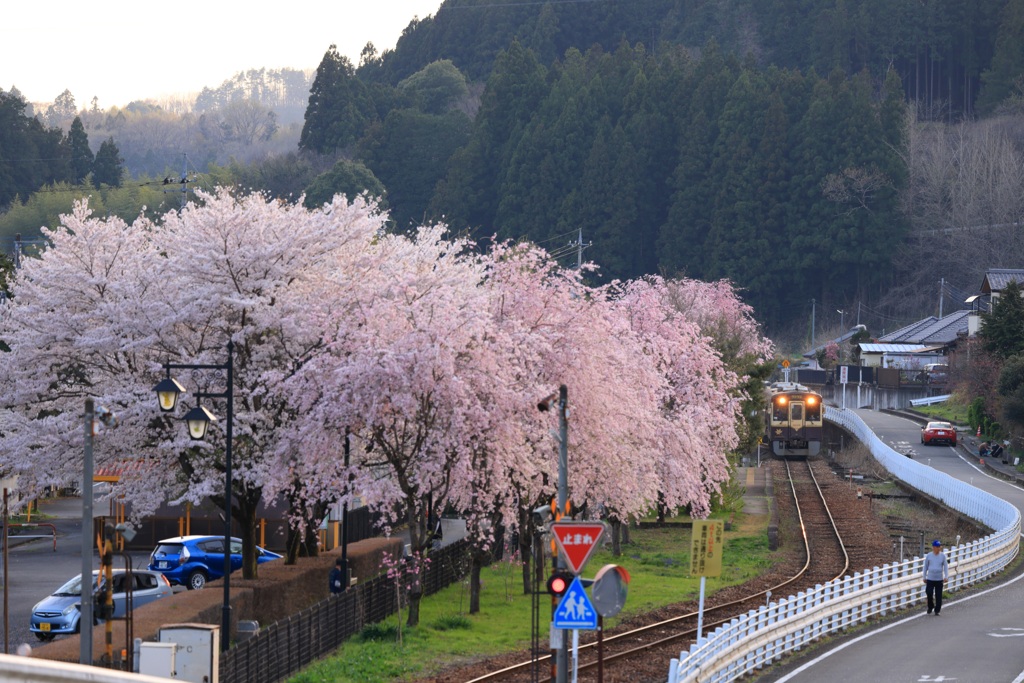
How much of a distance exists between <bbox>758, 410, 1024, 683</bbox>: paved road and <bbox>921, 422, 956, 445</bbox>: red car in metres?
34.2

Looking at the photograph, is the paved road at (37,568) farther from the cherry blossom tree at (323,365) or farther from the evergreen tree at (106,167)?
the evergreen tree at (106,167)

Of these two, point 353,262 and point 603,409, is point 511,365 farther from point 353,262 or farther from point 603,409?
point 353,262

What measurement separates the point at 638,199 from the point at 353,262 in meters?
98.2

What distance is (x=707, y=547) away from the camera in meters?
19.2

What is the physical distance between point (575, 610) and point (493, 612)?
1353cm

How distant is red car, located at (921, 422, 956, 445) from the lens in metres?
65.2

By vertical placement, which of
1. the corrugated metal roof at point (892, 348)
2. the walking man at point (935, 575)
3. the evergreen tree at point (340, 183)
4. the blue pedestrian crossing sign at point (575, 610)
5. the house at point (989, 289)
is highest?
the evergreen tree at point (340, 183)

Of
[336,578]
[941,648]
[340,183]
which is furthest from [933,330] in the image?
[941,648]

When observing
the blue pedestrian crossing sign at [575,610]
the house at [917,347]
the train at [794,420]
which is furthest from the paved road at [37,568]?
the house at [917,347]

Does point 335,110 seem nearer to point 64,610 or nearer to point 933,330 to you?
point 933,330

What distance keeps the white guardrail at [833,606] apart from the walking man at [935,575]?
941 mm

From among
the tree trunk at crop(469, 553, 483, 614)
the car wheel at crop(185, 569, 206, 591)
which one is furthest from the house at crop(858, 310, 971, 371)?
the car wheel at crop(185, 569, 206, 591)

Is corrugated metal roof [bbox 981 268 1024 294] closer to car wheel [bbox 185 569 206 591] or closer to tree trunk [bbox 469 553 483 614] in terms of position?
tree trunk [bbox 469 553 483 614]

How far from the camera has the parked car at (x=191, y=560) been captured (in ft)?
102
